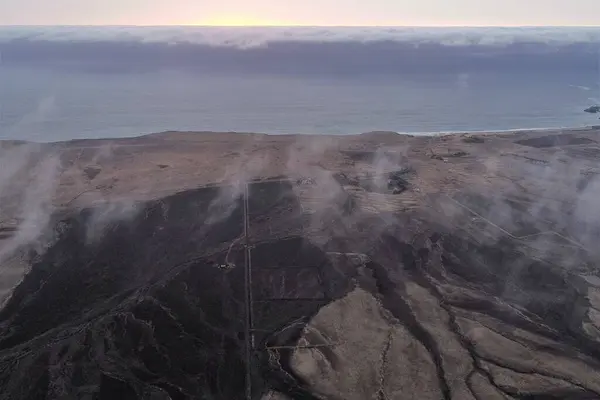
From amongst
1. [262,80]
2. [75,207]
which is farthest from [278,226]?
[262,80]

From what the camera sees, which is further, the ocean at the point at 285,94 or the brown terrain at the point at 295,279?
the ocean at the point at 285,94

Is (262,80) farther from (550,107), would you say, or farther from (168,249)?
(168,249)

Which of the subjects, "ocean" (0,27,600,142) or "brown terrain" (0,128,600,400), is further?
"ocean" (0,27,600,142)

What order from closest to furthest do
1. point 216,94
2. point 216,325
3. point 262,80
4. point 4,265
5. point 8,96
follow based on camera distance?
point 216,325 < point 4,265 < point 8,96 < point 216,94 < point 262,80

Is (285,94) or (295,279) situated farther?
(285,94)
